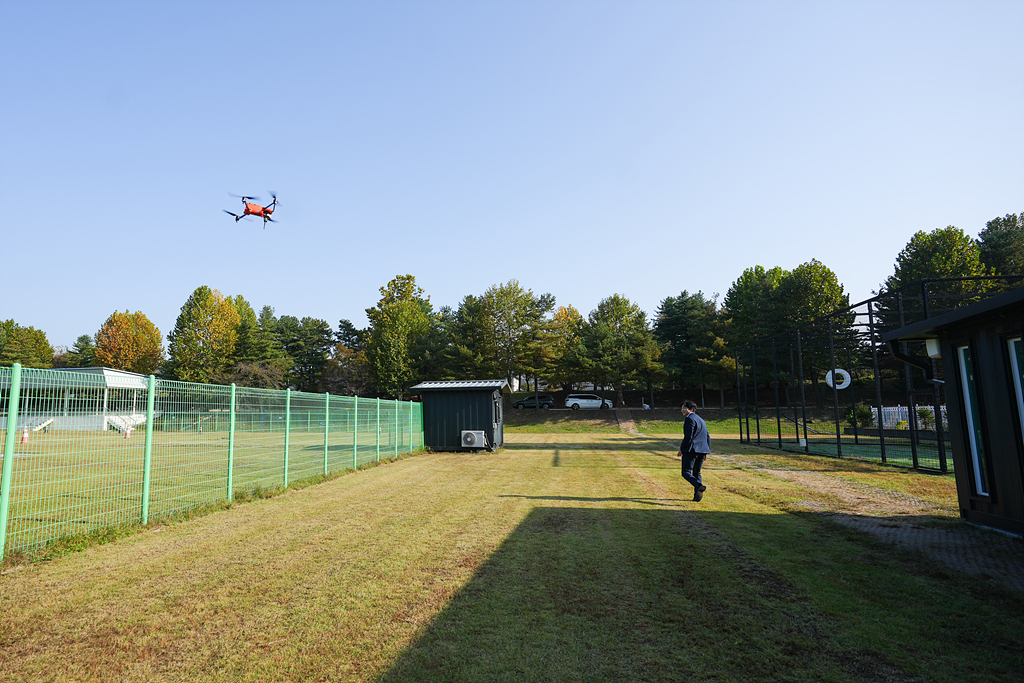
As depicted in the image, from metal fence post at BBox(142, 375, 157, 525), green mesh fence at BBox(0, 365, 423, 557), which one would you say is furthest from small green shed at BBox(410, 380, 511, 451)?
metal fence post at BBox(142, 375, 157, 525)

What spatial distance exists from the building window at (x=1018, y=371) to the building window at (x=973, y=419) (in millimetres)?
577

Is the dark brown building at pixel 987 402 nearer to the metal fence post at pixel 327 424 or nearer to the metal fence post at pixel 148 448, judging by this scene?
the metal fence post at pixel 148 448

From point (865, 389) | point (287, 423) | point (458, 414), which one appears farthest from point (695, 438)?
point (865, 389)

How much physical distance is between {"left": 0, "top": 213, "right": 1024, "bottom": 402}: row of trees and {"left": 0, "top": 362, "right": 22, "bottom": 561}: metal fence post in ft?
115

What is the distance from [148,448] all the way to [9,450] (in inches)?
63.7

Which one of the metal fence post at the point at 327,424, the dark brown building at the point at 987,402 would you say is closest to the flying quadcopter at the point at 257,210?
the metal fence post at the point at 327,424

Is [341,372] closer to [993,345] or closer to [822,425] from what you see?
[822,425]

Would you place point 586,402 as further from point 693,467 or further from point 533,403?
point 693,467

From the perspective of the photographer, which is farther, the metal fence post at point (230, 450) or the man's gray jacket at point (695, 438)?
the man's gray jacket at point (695, 438)

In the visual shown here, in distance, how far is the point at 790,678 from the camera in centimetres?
277

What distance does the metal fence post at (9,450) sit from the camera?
4496 mm

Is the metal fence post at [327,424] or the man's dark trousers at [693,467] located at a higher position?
the metal fence post at [327,424]

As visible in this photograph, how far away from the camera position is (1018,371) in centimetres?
550

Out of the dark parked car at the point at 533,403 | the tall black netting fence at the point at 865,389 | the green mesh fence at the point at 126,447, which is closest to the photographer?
the green mesh fence at the point at 126,447
